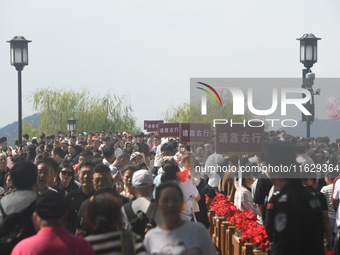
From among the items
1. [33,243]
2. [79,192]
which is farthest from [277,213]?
[79,192]

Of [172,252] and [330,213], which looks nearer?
[172,252]

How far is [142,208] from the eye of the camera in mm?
10750

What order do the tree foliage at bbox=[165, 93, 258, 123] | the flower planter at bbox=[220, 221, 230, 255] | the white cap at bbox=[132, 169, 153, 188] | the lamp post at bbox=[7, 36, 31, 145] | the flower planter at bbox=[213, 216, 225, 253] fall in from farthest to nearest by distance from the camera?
1. the tree foliage at bbox=[165, 93, 258, 123]
2. the lamp post at bbox=[7, 36, 31, 145]
3. the flower planter at bbox=[213, 216, 225, 253]
4. the flower planter at bbox=[220, 221, 230, 255]
5. the white cap at bbox=[132, 169, 153, 188]

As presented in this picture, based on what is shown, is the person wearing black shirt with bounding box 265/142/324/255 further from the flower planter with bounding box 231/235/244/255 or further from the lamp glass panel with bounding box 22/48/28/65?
the lamp glass panel with bounding box 22/48/28/65

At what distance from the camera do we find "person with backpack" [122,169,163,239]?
34.1 ft

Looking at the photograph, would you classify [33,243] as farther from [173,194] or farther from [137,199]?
[137,199]

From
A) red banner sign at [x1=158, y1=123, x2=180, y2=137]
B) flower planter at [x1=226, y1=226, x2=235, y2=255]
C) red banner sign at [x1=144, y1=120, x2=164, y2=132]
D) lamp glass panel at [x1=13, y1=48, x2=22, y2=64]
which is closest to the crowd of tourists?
flower planter at [x1=226, y1=226, x2=235, y2=255]

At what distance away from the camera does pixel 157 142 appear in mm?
36938

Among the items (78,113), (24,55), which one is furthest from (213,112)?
(24,55)

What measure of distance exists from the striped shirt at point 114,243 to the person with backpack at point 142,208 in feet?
5.98

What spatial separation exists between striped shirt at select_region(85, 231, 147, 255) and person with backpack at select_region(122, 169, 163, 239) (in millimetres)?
1822

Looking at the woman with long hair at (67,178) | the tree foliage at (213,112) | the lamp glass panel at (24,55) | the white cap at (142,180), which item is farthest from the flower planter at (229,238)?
the tree foliage at (213,112)

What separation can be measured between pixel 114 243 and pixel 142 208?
275 centimetres

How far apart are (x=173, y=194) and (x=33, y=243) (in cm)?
135
